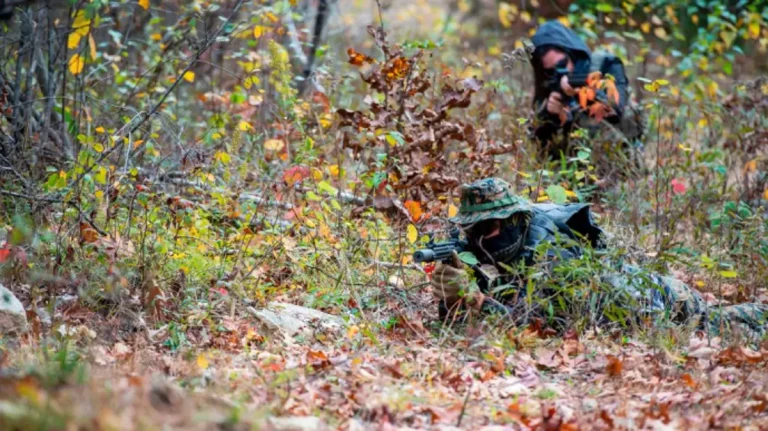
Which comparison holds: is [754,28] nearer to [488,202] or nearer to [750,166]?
[750,166]

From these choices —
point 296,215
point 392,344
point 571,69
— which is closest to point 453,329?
point 392,344

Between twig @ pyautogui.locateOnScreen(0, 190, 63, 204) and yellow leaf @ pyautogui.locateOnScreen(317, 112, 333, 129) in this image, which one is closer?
twig @ pyautogui.locateOnScreen(0, 190, 63, 204)

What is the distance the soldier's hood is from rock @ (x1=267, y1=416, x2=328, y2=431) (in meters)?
5.28

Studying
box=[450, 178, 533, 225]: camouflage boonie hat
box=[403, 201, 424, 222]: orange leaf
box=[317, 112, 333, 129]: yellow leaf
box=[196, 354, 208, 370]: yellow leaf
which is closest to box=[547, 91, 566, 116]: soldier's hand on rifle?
box=[317, 112, 333, 129]: yellow leaf

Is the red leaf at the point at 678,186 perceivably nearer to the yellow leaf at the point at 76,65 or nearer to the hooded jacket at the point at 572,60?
the hooded jacket at the point at 572,60

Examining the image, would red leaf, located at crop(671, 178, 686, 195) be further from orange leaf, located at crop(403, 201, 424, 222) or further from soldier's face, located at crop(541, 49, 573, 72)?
orange leaf, located at crop(403, 201, 424, 222)

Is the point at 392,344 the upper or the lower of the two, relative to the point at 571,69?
lower

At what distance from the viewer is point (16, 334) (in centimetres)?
400

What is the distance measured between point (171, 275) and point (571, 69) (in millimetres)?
4436

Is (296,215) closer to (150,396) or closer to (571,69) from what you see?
(150,396)

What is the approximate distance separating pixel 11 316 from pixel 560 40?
5.32 meters

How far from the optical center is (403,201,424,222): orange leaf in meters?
5.42

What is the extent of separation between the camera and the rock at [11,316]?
400cm

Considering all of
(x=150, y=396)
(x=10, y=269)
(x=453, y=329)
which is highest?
(x=150, y=396)
